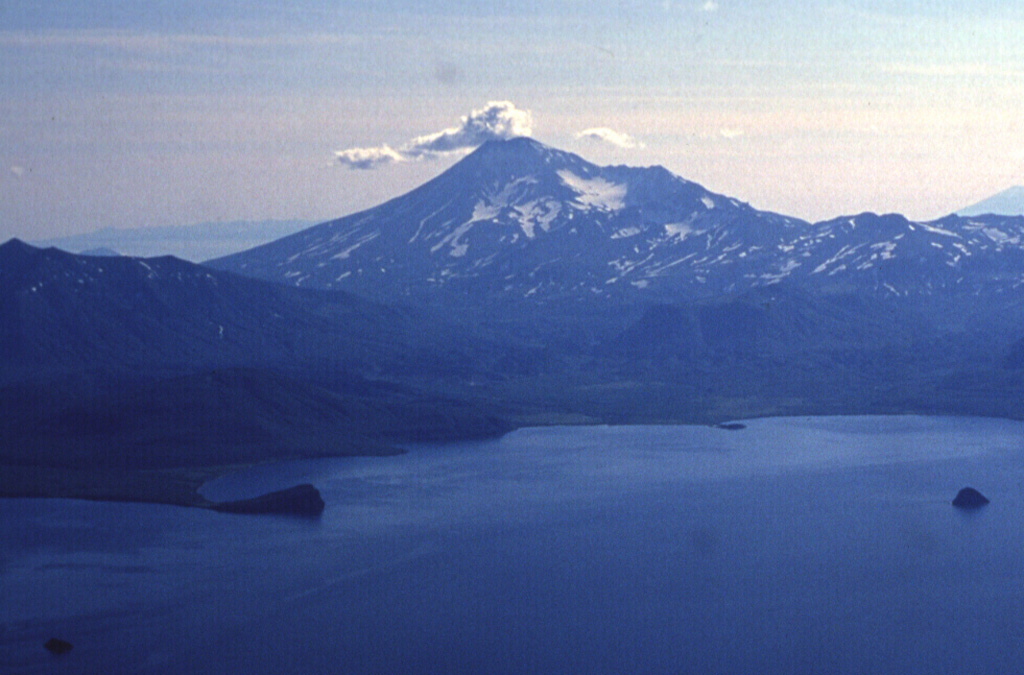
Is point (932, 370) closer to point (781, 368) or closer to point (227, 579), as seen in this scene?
point (781, 368)

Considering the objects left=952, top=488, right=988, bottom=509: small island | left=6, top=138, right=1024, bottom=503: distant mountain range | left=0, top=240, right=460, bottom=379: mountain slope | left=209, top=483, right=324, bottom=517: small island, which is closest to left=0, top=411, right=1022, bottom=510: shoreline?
left=6, top=138, right=1024, bottom=503: distant mountain range

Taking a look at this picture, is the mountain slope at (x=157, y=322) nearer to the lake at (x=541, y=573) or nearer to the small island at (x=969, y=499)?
the lake at (x=541, y=573)

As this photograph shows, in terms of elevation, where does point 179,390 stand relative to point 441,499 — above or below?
above

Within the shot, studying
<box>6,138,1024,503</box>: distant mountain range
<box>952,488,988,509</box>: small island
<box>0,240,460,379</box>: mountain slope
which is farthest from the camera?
<box>0,240,460,379</box>: mountain slope

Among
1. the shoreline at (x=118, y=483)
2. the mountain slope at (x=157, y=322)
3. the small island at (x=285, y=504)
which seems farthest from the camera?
the mountain slope at (x=157, y=322)

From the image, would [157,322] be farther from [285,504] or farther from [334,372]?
[285,504]

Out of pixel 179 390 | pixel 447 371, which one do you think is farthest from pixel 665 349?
pixel 179 390

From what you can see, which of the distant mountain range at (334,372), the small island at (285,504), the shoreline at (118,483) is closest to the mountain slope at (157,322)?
the distant mountain range at (334,372)

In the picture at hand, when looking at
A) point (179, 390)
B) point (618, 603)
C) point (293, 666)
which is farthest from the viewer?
point (179, 390)

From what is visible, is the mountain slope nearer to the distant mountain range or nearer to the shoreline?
the distant mountain range
